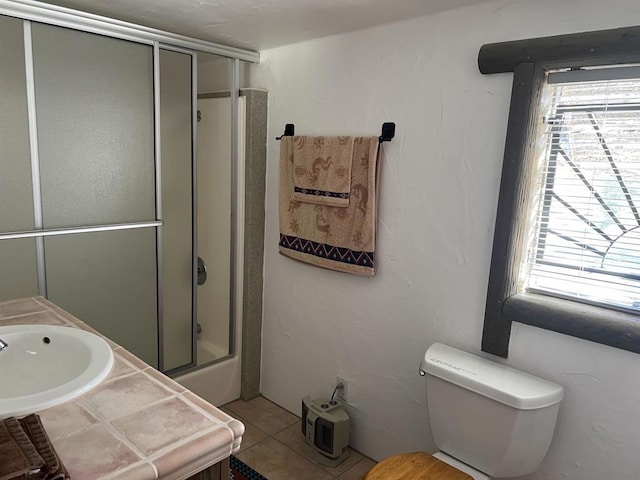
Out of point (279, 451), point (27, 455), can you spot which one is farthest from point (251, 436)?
point (27, 455)

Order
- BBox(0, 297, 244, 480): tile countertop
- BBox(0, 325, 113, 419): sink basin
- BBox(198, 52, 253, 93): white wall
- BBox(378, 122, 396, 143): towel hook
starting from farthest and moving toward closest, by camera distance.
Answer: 1. BBox(198, 52, 253, 93): white wall
2. BBox(378, 122, 396, 143): towel hook
3. BBox(0, 325, 113, 419): sink basin
4. BBox(0, 297, 244, 480): tile countertop

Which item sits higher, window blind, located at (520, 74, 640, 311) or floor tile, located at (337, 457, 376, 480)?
window blind, located at (520, 74, 640, 311)

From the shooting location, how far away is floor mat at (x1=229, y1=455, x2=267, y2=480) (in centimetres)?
216

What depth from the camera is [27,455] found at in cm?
80

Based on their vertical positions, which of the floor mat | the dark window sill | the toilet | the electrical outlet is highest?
the dark window sill

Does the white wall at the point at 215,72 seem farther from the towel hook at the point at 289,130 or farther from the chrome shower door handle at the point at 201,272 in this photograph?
the chrome shower door handle at the point at 201,272

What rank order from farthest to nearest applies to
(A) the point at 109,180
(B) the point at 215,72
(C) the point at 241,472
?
(B) the point at 215,72 → (C) the point at 241,472 → (A) the point at 109,180

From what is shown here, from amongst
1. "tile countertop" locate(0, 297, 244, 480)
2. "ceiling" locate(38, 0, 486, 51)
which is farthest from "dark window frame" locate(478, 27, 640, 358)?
"tile countertop" locate(0, 297, 244, 480)

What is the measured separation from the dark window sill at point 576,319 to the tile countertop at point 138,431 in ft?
3.63

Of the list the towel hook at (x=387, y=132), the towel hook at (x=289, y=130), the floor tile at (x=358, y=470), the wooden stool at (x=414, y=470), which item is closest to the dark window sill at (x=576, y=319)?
the wooden stool at (x=414, y=470)

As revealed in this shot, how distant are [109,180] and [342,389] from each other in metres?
1.48

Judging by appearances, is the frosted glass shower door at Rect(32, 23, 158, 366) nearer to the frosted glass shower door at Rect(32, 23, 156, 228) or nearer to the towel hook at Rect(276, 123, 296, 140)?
the frosted glass shower door at Rect(32, 23, 156, 228)

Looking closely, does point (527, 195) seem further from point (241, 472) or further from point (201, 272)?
point (201, 272)

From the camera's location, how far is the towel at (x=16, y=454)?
2.50ft
